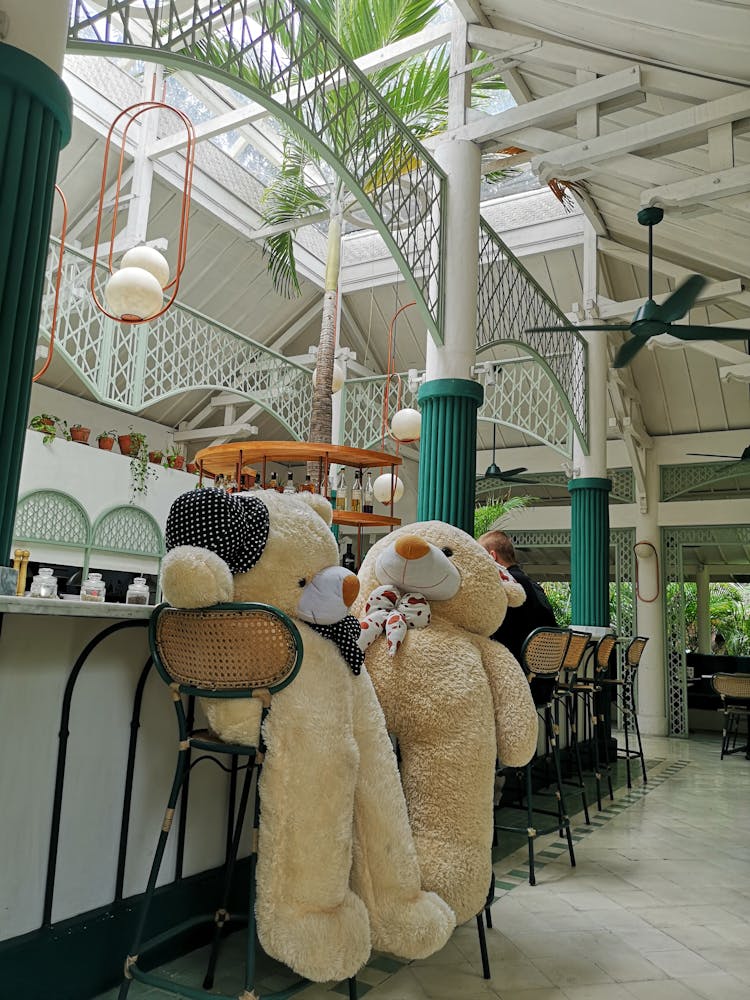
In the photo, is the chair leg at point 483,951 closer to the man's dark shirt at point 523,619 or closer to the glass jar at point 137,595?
the man's dark shirt at point 523,619

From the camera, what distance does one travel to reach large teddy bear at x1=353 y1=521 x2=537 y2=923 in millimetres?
2268

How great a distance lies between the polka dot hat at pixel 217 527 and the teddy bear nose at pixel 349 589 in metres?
0.25

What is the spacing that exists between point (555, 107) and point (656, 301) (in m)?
3.65

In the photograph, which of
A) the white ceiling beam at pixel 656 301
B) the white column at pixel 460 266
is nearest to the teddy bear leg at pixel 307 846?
the white column at pixel 460 266

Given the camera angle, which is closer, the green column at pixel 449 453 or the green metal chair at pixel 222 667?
the green metal chair at pixel 222 667

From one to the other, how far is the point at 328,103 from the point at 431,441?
69.2 inches

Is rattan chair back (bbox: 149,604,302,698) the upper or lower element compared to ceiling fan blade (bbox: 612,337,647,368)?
lower

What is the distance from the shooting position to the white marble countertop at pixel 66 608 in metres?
1.51

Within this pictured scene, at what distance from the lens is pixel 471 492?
4238mm

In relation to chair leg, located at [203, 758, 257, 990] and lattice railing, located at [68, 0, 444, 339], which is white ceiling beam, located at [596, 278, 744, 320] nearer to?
lattice railing, located at [68, 0, 444, 339]

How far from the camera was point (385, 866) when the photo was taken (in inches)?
78.0

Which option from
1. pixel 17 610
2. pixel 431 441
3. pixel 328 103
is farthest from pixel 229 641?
pixel 328 103

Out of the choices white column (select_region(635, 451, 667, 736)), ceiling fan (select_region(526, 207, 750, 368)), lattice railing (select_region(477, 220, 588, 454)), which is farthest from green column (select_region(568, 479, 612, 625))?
white column (select_region(635, 451, 667, 736))

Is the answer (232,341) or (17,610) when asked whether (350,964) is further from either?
(232,341)
